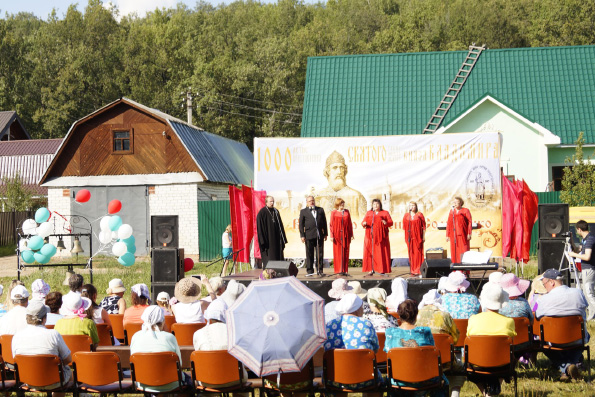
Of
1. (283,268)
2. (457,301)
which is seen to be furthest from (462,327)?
(283,268)

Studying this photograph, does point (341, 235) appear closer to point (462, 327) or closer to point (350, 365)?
point (462, 327)

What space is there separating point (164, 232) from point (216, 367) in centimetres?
812

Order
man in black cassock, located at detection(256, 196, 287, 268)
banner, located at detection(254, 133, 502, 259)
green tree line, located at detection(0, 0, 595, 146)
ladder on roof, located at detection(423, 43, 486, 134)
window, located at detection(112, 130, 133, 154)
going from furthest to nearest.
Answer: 1. green tree line, located at detection(0, 0, 595, 146)
2. window, located at detection(112, 130, 133, 154)
3. ladder on roof, located at detection(423, 43, 486, 134)
4. banner, located at detection(254, 133, 502, 259)
5. man in black cassock, located at detection(256, 196, 287, 268)

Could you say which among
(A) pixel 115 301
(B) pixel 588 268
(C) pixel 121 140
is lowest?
(A) pixel 115 301

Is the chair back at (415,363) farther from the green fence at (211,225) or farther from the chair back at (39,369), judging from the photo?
the green fence at (211,225)

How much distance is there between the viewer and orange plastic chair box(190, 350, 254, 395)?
22.0 ft

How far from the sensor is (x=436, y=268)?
1382 cm

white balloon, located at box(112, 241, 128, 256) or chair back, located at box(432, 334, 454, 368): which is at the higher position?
white balloon, located at box(112, 241, 128, 256)

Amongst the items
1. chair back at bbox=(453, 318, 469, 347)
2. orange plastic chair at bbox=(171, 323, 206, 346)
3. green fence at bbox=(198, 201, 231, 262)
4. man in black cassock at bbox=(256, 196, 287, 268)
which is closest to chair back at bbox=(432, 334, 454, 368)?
chair back at bbox=(453, 318, 469, 347)

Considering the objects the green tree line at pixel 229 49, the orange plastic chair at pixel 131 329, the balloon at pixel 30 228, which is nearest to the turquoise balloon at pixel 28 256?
→ the balloon at pixel 30 228

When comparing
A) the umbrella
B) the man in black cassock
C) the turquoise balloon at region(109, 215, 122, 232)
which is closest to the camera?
the umbrella

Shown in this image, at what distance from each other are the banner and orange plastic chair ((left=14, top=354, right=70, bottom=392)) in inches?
461

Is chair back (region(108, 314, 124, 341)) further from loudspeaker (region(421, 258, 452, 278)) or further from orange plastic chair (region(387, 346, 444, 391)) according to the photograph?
loudspeaker (region(421, 258, 452, 278))

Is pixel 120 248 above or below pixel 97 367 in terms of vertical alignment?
above
